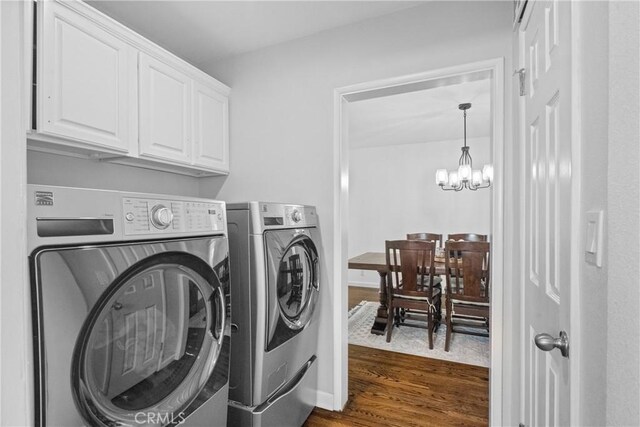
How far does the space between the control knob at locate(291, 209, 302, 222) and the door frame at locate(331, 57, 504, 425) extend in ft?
1.09

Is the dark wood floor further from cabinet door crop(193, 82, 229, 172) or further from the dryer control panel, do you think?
cabinet door crop(193, 82, 229, 172)

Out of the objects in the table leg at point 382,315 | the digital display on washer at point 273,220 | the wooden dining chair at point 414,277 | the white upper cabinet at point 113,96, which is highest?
the white upper cabinet at point 113,96

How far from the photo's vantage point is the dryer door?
1594mm

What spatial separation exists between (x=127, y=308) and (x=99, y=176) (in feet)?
4.50

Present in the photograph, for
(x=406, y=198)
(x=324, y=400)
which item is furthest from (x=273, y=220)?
(x=406, y=198)

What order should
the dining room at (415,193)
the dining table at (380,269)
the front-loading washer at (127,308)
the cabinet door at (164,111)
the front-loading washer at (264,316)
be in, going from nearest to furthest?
the front-loading washer at (127,308)
the front-loading washer at (264,316)
the cabinet door at (164,111)
the dining room at (415,193)
the dining table at (380,269)

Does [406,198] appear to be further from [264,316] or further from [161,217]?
[161,217]

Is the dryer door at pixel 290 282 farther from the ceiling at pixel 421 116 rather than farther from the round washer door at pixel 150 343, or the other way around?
the ceiling at pixel 421 116

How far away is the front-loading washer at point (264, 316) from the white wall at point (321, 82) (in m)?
0.41

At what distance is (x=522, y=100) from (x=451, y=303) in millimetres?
2173

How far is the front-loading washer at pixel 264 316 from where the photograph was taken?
152 centimetres

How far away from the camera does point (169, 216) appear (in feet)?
3.61

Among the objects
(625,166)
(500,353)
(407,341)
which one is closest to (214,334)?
(625,166)

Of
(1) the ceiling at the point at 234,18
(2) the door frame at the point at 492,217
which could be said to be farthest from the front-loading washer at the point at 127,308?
(1) the ceiling at the point at 234,18
